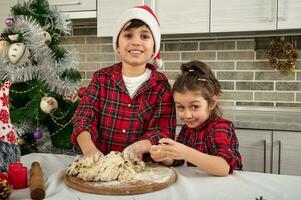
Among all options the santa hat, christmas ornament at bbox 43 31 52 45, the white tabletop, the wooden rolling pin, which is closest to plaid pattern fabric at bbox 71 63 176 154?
the santa hat

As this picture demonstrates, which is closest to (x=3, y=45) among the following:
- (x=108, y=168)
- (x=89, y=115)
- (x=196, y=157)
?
(x=89, y=115)

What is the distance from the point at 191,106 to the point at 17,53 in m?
0.87

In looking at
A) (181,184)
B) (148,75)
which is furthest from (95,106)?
(181,184)

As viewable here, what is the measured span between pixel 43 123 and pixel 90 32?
1371mm

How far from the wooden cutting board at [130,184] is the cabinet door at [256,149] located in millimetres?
1164

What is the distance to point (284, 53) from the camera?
2.40 metres

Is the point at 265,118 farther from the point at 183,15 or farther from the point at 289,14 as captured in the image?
the point at 183,15

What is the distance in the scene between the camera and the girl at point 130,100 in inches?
50.4

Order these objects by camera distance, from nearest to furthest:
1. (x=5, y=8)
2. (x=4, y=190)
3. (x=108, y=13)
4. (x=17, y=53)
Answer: (x=4, y=190), (x=17, y=53), (x=108, y=13), (x=5, y=8)

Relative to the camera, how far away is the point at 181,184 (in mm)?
931

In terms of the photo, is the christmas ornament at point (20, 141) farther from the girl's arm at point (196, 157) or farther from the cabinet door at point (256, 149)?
the cabinet door at point (256, 149)

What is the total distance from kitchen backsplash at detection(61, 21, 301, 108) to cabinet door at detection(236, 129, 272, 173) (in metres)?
0.54

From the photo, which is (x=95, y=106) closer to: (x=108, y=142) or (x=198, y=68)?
(x=108, y=142)

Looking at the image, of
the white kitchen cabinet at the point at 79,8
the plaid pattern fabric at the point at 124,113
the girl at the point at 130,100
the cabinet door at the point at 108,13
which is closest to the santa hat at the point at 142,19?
the girl at the point at 130,100
